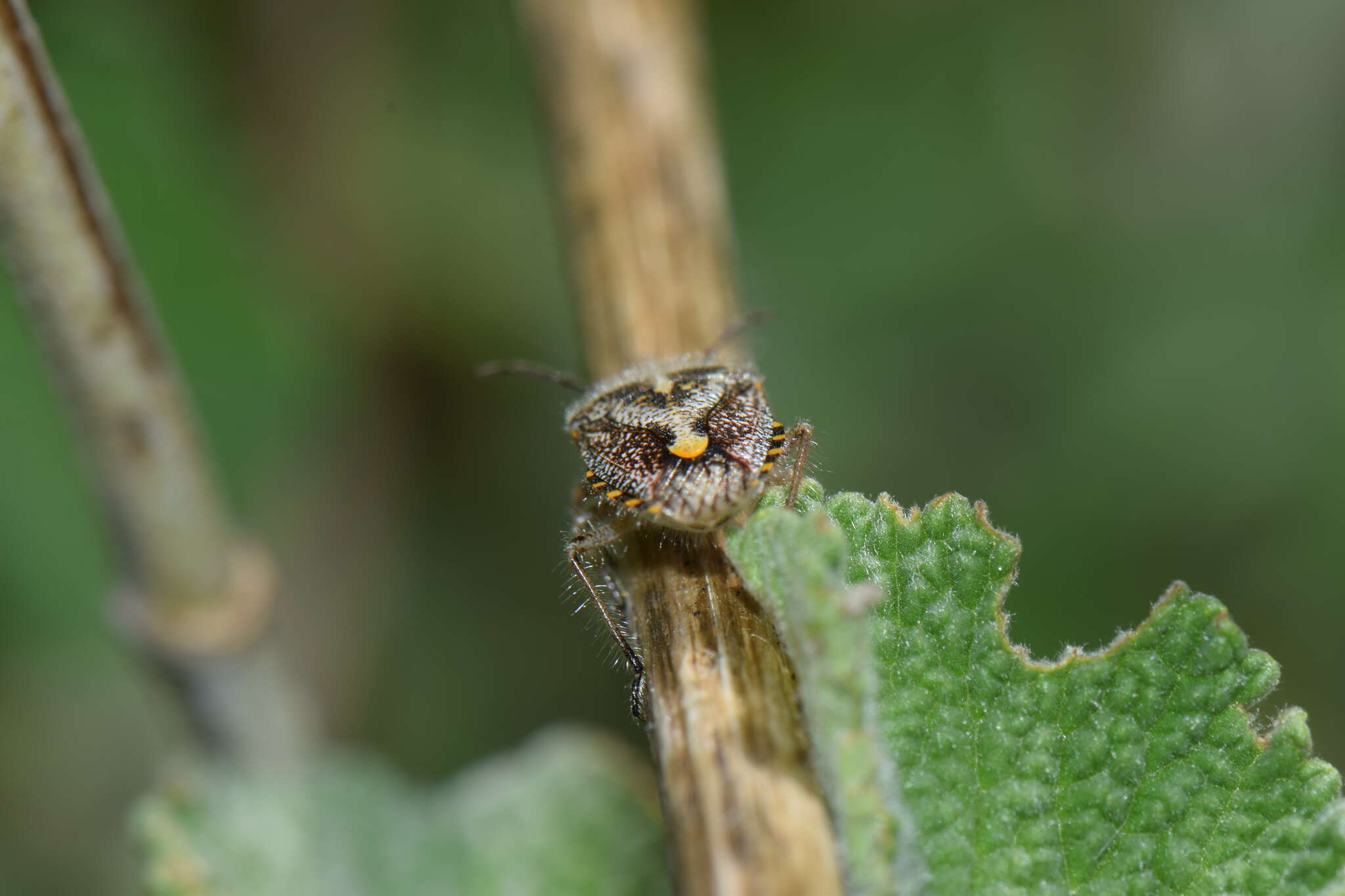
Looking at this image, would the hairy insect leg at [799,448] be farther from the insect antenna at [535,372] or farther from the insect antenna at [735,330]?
the insect antenna at [535,372]

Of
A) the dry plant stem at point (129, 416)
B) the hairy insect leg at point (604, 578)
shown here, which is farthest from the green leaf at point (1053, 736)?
the dry plant stem at point (129, 416)

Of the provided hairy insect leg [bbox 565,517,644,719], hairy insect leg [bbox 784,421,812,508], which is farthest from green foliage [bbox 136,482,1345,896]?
hairy insect leg [bbox 565,517,644,719]

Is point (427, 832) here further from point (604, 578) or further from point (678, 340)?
point (678, 340)

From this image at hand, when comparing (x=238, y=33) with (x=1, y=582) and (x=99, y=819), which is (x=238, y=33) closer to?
(x=1, y=582)

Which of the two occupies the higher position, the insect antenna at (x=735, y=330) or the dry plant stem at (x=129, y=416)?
the insect antenna at (x=735, y=330)

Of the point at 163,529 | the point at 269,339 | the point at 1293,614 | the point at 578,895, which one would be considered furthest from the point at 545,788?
the point at 1293,614

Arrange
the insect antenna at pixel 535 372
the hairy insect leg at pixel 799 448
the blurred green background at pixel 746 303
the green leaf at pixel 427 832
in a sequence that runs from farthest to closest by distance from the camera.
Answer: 1. the blurred green background at pixel 746 303
2. the insect antenna at pixel 535 372
3. the green leaf at pixel 427 832
4. the hairy insect leg at pixel 799 448

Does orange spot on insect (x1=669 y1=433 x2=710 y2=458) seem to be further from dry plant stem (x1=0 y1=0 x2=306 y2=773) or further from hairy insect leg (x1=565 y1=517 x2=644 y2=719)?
dry plant stem (x1=0 y1=0 x2=306 y2=773)
